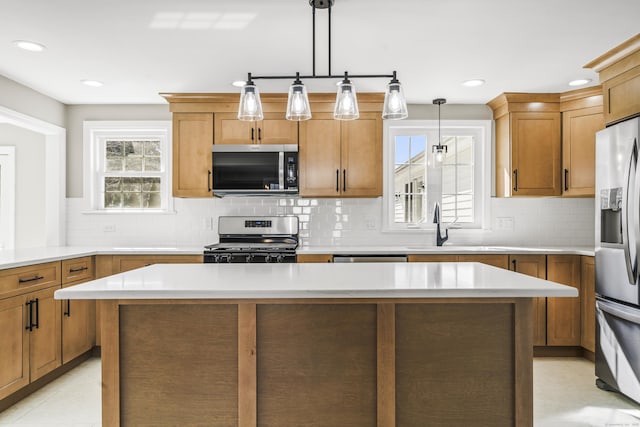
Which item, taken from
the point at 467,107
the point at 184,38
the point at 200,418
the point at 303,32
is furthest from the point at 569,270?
the point at 184,38

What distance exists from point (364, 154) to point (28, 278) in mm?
2835

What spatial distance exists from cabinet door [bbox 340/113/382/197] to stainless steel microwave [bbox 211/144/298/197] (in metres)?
0.49

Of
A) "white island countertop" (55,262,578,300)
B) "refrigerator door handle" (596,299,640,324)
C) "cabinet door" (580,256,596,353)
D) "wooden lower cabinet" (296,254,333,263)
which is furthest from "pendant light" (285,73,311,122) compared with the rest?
"cabinet door" (580,256,596,353)

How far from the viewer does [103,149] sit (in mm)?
4340

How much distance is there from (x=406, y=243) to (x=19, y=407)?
3.39 meters

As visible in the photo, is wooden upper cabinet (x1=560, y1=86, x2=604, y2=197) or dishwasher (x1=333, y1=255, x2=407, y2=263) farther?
wooden upper cabinet (x1=560, y1=86, x2=604, y2=197)

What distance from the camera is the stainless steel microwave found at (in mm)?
3846

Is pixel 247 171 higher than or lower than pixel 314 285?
higher

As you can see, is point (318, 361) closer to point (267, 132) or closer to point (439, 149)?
point (267, 132)

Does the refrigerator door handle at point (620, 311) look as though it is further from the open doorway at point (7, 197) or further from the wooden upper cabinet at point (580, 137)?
the open doorway at point (7, 197)

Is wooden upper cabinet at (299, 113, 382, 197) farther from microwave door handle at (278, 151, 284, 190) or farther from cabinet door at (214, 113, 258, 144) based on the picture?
cabinet door at (214, 113, 258, 144)

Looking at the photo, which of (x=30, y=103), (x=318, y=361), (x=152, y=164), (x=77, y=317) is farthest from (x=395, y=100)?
(x=30, y=103)

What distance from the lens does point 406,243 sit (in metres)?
4.26

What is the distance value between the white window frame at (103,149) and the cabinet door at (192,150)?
1.33 feet
